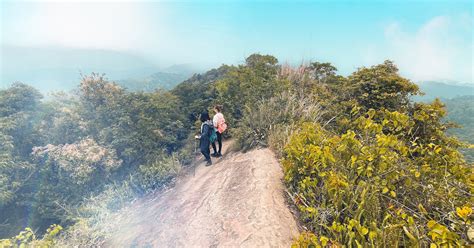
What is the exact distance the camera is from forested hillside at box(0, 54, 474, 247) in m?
3.36

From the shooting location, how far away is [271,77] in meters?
10.7

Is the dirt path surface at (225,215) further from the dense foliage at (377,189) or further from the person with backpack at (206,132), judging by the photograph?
the person with backpack at (206,132)

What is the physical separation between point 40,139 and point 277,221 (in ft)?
50.2

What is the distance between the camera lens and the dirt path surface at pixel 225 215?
393 cm

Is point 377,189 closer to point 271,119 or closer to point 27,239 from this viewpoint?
point 271,119

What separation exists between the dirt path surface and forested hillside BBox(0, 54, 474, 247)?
412 mm

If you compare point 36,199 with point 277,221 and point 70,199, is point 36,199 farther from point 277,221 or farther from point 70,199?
point 277,221

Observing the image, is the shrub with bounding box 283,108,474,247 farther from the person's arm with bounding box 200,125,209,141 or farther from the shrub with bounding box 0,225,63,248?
the person's arm with bounding box 200,125,209,141

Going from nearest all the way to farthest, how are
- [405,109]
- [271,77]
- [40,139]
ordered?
[405,109], [271,77], [40,139]

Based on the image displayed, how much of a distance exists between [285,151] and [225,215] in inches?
67.7

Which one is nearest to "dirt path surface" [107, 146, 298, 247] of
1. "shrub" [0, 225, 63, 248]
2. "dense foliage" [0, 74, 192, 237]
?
"shrub" [0, 225, 63, 248]

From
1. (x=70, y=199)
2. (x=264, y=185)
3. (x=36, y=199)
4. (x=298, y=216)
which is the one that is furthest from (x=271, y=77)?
(x=36, y=199)

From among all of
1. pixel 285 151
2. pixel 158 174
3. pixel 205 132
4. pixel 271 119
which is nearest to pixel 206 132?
pixel 205 132

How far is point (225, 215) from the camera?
4.58 metres
